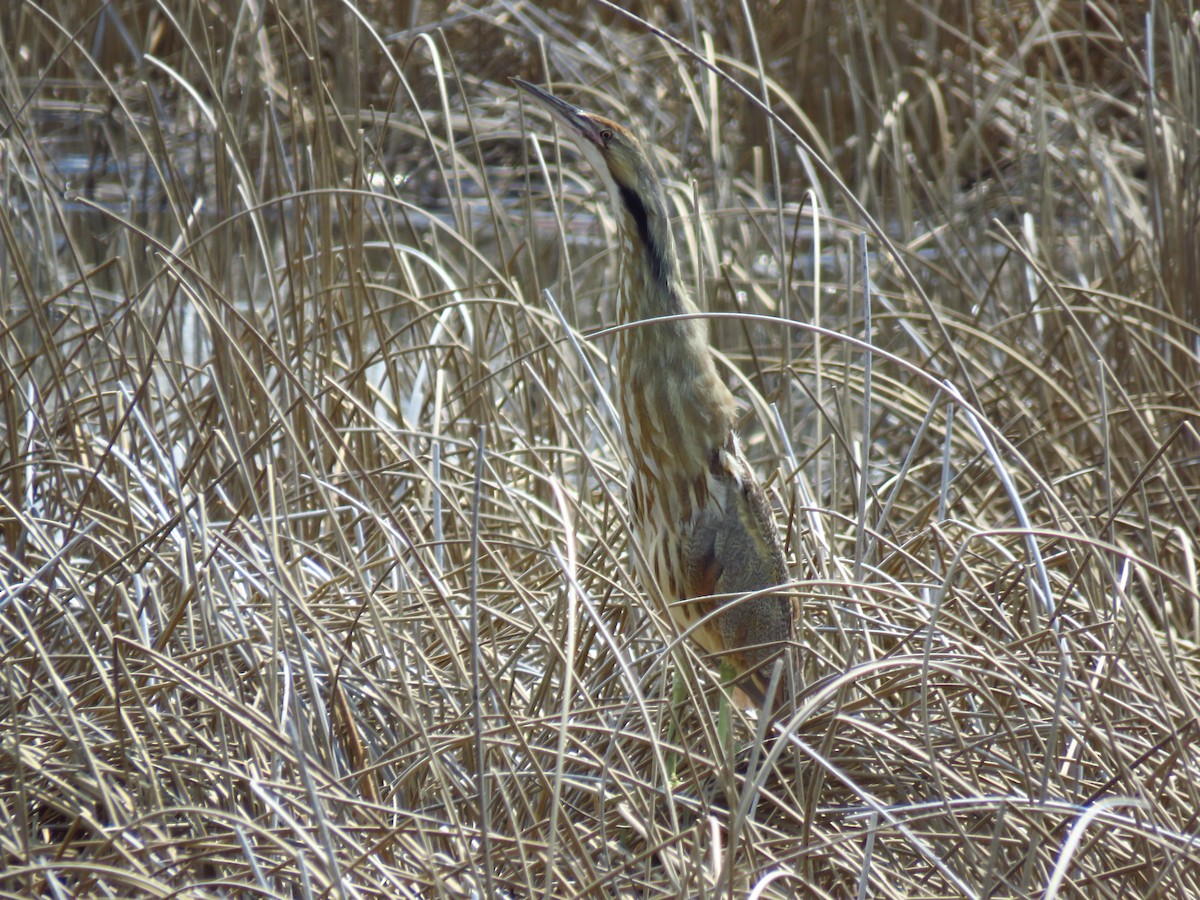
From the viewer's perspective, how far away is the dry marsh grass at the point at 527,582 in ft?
4.08

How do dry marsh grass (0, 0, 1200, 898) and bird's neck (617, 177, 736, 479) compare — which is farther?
bird's neck (617, 177, 736, 479)

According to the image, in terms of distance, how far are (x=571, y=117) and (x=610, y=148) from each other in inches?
3.7

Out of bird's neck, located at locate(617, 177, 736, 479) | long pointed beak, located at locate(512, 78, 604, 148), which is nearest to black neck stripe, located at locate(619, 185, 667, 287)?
bird's neck, located at locate(617, 177, 736, 479)

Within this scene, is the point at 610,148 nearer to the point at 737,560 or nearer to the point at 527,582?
the point at 737,560

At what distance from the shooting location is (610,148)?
1671 millimetres

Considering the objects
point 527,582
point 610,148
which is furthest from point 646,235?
point 527,582

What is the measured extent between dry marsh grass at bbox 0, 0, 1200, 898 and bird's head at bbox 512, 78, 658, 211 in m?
0.15

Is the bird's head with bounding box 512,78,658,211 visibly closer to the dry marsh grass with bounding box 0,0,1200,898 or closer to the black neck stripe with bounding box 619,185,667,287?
the black neck stripe with bounding box 619,185,667,287

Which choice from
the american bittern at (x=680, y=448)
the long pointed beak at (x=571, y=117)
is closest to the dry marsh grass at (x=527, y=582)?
the american bittern at (x=680, y=448)

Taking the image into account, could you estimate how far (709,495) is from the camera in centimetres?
167

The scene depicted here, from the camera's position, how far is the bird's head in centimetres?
162

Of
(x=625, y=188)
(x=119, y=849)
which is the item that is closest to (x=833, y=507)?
(x=625, y=188)

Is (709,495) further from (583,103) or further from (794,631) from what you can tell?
(583,103)

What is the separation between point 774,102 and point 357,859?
3.54 metres
